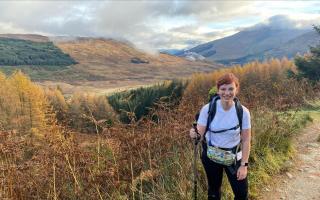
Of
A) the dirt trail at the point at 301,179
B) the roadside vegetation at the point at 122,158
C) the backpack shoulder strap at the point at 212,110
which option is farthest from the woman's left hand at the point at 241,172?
the dirt trail at the point at 301,179

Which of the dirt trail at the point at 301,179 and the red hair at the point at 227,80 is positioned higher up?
the red hair at the point at 227,80

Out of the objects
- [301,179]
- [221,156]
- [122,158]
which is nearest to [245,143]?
[221,156]

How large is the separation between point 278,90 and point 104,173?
9.13 m

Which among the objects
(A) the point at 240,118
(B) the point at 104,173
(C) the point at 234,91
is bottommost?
(B) the point at 104,173

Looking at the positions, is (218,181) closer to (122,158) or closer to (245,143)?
(245,143)

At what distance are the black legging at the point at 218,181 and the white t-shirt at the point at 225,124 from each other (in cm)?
31

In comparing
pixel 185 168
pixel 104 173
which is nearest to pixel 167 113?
pixel 185 168

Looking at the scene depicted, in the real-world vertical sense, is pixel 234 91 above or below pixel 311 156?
above

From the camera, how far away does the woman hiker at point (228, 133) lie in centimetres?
459

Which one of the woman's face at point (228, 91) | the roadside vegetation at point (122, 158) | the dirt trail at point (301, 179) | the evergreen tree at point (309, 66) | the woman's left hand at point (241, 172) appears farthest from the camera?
the evergreen tree at point (309, 66)

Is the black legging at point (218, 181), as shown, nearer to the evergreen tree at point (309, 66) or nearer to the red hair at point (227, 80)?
the red hair at point (227, 80)

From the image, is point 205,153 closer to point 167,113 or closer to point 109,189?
point 109,189

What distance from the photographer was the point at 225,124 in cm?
462

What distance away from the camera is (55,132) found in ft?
20.2
